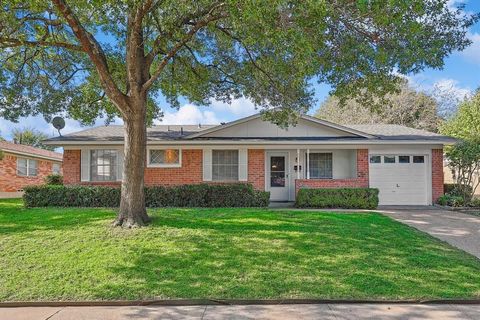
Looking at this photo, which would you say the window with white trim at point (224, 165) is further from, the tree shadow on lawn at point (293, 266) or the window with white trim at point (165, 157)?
the tree shadow on lawn at point (293, 266)

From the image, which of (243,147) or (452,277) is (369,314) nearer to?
(452,277)

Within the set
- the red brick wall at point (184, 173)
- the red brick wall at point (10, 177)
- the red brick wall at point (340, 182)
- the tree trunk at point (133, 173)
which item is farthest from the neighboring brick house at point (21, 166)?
the red brick wall at point (340, 182)

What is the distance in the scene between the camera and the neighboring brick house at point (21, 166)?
23.0m

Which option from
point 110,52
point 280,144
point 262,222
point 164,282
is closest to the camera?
point 164,282

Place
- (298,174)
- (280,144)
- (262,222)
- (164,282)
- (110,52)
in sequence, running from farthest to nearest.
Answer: (298,174)
(280,144)
(110,52)
(262,222)
(164,282)

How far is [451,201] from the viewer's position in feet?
46.5

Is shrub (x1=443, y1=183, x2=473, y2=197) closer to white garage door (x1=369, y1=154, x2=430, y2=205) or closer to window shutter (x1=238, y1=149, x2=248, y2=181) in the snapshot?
white garage door (x1=369, y1=154, x2=430, y2=205)

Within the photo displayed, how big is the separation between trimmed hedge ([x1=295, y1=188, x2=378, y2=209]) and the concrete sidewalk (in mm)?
8818

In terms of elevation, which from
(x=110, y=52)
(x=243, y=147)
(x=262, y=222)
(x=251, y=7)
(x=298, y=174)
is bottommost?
(x=262, y=222)

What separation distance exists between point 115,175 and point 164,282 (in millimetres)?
10818

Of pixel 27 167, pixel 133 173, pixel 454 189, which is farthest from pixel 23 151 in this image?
pixel 454 189

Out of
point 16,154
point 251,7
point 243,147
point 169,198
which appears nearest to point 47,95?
point 169,198

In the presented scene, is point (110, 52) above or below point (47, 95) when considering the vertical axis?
above

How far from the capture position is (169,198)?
539 inches
